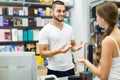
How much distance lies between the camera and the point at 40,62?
445 cm

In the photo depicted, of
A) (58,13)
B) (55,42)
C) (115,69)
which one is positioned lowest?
(115,69)

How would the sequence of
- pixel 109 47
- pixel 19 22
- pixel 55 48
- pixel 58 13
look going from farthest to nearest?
pixel 19 22, pixel 58 13, pixel 55 48, pixel 109 47

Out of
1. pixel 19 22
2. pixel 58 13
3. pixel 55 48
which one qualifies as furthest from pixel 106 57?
pixel 19 22

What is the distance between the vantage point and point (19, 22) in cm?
438

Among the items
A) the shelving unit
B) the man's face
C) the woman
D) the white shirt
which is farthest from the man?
the shelving unit

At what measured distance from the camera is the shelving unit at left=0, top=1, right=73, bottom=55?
431 centimetres

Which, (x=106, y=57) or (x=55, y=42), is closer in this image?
(x=106, y=57)

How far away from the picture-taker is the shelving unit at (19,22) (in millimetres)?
4309

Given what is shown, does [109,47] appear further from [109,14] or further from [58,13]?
[58,13]

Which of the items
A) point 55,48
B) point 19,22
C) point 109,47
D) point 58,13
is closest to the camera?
point 109,47

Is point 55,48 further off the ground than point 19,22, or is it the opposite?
point 19,22

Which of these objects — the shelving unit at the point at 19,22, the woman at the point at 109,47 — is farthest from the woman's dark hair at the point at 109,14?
the shelving unit at the point at 19,22

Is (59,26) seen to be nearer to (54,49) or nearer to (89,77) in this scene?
(54,49)

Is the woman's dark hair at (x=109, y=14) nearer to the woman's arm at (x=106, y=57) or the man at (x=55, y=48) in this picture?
the woman's arm at (x=106, y=57)
